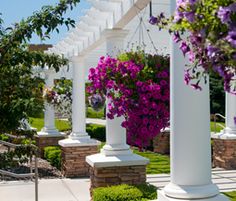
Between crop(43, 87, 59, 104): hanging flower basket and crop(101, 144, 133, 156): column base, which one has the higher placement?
crop(43, 87, 59, 104): hanging flower basket

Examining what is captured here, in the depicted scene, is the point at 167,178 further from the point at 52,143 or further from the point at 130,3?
the point at 52,143

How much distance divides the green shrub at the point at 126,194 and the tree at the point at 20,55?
1.65m

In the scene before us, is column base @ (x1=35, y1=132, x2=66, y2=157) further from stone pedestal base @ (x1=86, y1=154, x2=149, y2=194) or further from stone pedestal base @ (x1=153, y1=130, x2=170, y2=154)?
stone pedestal base @ (x1=86, y1=154, x2=149, y2=194)

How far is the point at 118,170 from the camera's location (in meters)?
6.59

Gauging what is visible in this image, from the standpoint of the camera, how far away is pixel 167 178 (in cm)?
941

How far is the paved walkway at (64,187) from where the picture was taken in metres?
8.20

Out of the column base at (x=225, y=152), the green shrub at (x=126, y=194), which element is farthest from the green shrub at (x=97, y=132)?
the green shrub at (x=126, y=194)

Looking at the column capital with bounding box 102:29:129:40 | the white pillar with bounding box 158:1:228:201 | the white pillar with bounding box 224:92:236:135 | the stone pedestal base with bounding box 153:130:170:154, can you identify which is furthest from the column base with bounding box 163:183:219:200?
the stone pedestal base with bounding box 153:130:170:154

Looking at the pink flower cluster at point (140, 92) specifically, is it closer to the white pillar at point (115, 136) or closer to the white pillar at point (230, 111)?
the white pillar at point (115, 136)

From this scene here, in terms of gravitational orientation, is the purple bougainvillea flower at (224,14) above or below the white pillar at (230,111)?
above

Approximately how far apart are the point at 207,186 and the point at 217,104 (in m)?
23.2

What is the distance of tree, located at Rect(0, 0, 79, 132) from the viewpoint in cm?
443

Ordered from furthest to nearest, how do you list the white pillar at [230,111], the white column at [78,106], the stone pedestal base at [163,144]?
the stone pedestal base at [163,144], the white column at [78,106], the white pillar at [230,111]

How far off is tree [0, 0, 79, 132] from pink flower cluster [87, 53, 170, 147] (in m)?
0.72
